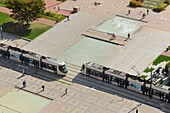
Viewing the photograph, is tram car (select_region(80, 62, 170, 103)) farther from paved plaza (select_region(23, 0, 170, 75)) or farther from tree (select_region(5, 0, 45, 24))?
tree (select_region(5, 0, 45, 24))

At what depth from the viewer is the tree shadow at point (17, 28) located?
98.0 metres

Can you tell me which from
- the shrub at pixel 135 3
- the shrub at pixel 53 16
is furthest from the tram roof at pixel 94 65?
the shrub at pixel 135 3

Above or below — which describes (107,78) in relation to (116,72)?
below

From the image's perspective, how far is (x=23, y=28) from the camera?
10019cm

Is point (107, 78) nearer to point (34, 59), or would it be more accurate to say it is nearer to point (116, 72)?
point (116, 72)

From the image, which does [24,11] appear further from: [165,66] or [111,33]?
[165,66]

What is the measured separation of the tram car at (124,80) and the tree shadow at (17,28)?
2267cm

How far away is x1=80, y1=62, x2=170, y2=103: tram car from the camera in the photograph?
72938 millimetres

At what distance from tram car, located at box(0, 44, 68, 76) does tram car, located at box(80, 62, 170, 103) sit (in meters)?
4.39

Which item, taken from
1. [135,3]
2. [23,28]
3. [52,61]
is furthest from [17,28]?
[135,3]

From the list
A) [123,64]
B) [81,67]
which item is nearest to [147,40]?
[123,64]

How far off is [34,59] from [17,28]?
19.5 m

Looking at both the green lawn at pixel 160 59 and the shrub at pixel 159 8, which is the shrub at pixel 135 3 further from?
the green lawn at pixel 160 59

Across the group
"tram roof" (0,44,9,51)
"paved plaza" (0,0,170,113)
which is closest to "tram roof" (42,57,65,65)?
"paved plaza" (0,0,170,113)
